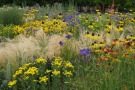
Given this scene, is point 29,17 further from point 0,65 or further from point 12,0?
point 12,0

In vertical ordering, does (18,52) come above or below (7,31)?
below

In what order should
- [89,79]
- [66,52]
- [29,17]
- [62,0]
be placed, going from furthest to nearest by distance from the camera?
[62,0] < [29,17] < [66,52] < [89,79]

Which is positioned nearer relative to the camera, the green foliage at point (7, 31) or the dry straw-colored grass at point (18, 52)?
the dry straw-colored grass at point (18, 52)

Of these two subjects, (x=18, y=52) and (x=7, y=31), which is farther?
(x=7, y=31)

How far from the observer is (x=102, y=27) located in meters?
6.46

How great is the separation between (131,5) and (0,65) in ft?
54.8

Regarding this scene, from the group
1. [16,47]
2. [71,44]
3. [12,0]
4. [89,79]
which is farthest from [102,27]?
[12,0]

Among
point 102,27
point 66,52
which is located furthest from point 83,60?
point 102,27

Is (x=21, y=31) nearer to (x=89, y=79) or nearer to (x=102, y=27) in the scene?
(x=102, y=27)

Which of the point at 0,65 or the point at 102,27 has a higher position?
the point at 102,27

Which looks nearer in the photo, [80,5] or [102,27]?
[102,27]

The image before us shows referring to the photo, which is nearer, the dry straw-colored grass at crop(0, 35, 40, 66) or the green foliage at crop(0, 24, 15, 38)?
the dry straw-colored grass at crop(0, 35, 40, 66)

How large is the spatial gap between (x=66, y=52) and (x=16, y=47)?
1188mm

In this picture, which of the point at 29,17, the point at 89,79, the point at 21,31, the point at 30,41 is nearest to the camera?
the point at 89,79
